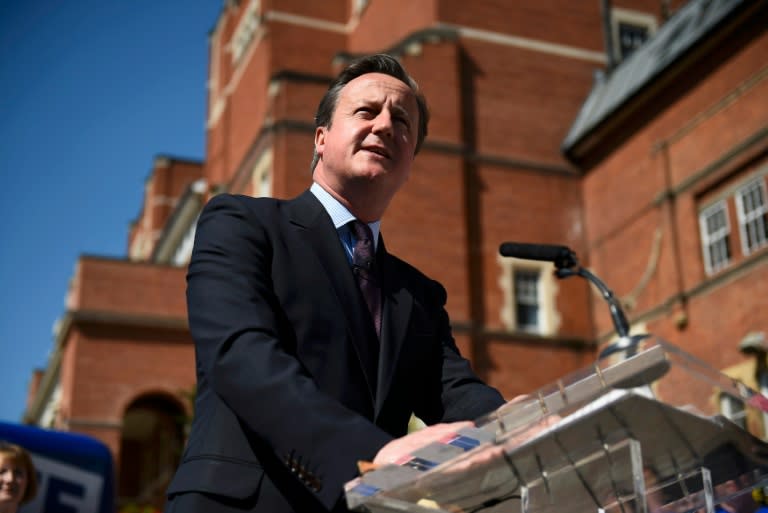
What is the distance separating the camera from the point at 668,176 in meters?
20.5

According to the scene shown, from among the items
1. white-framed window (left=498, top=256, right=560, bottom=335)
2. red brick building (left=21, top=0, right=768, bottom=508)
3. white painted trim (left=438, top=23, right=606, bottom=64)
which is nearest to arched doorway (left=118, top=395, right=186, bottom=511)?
red brick building (left=21, top=0, right=768, bottom=508)

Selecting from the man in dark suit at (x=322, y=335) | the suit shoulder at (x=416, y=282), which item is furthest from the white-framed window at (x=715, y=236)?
the man in dark suit at (x=322, y=335)

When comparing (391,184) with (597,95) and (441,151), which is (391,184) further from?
(597,95)

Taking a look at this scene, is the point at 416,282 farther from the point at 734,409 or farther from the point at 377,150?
the point at 734,409

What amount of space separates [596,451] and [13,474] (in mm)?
4837

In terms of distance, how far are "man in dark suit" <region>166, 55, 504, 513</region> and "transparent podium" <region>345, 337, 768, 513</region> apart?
7 cm

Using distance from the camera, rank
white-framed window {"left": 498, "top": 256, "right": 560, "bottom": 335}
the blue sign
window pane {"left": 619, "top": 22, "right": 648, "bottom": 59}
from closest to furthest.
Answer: the blue sign, white-framed window {"left": 498, "top": 256, "right": 560, "bottom": 335}, window pane {"left": 619, "top": 22, "right": 648, "bottom": 59}

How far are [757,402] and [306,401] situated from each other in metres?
A: 0.87

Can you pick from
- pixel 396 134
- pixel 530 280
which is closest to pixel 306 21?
pixel 530 280

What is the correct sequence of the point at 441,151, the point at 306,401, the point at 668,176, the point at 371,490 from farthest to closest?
the point at 441,151 < the point at 668,176 < the point at 306,401 < the point at 371,490

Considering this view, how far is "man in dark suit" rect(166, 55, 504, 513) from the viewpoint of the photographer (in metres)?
1.99

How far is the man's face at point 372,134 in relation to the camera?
2.54 metres

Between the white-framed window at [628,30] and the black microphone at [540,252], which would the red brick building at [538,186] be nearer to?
the white-framed window at [628,30]

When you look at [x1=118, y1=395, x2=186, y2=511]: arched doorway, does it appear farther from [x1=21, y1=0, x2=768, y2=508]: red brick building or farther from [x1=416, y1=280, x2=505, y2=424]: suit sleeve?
[x1=416, y1=280, x2=505, y2=424]: suit sleeve
